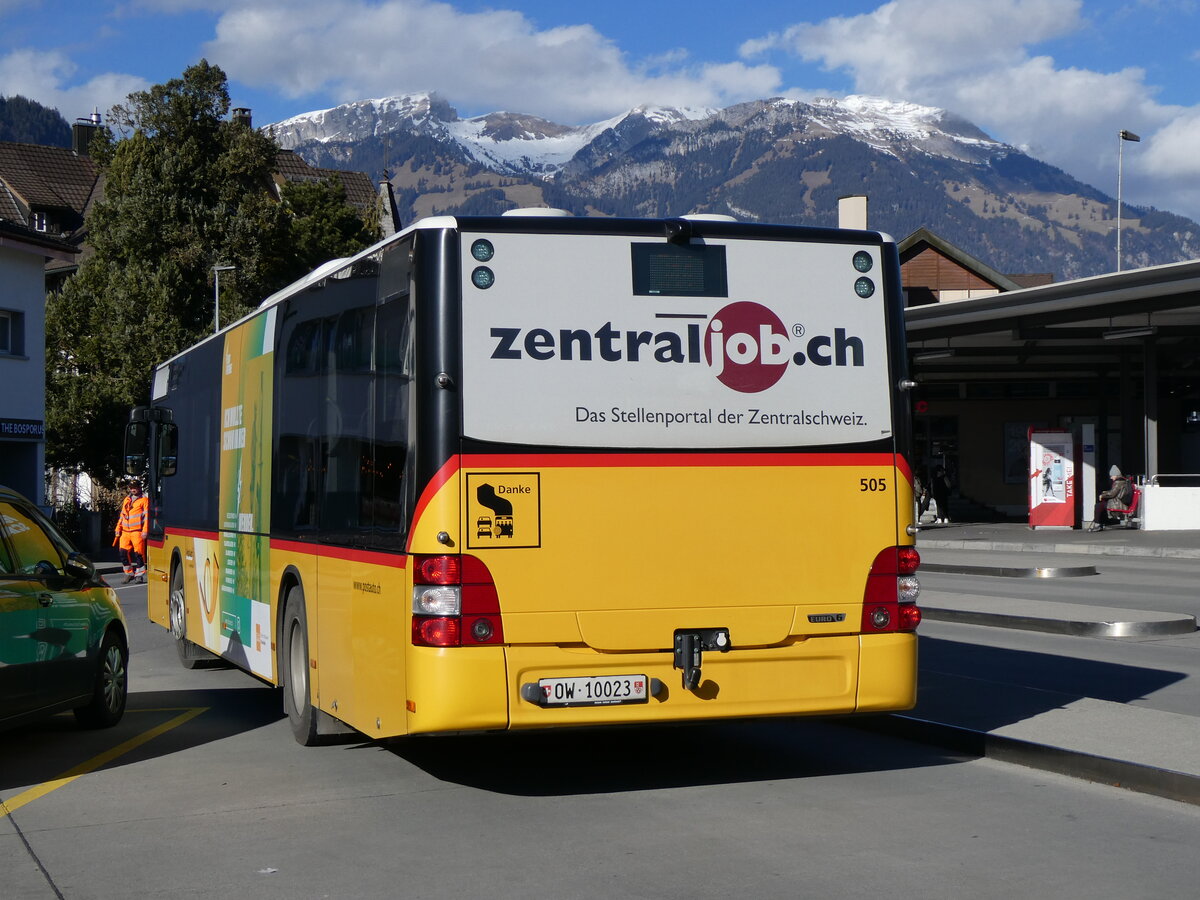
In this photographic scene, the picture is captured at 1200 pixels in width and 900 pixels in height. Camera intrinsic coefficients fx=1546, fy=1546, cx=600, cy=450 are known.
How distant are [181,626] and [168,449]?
1661mm

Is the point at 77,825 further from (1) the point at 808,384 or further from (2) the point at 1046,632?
(2) the point at 1046,632

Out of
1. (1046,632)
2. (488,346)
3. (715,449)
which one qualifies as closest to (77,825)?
(488,346)

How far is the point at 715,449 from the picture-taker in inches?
304

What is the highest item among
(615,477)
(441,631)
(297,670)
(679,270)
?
(679,270)

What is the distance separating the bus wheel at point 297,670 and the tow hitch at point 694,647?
2.64m

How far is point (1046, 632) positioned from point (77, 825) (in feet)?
36.4

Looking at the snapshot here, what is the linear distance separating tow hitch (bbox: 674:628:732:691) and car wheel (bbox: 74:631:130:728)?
4.59 meters

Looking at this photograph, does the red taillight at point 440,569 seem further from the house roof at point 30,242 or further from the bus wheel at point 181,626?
the house roof at point 30,242

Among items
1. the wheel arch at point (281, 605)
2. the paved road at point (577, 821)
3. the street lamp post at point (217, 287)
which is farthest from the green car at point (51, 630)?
the street lamp post at point (217, 287)

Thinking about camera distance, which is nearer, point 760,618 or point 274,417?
point 760,618

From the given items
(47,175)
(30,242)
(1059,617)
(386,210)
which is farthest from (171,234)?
(1059,617)

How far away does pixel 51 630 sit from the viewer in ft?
30.9

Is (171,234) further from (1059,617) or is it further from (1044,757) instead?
(1044,757)

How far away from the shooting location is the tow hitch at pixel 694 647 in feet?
24.8
